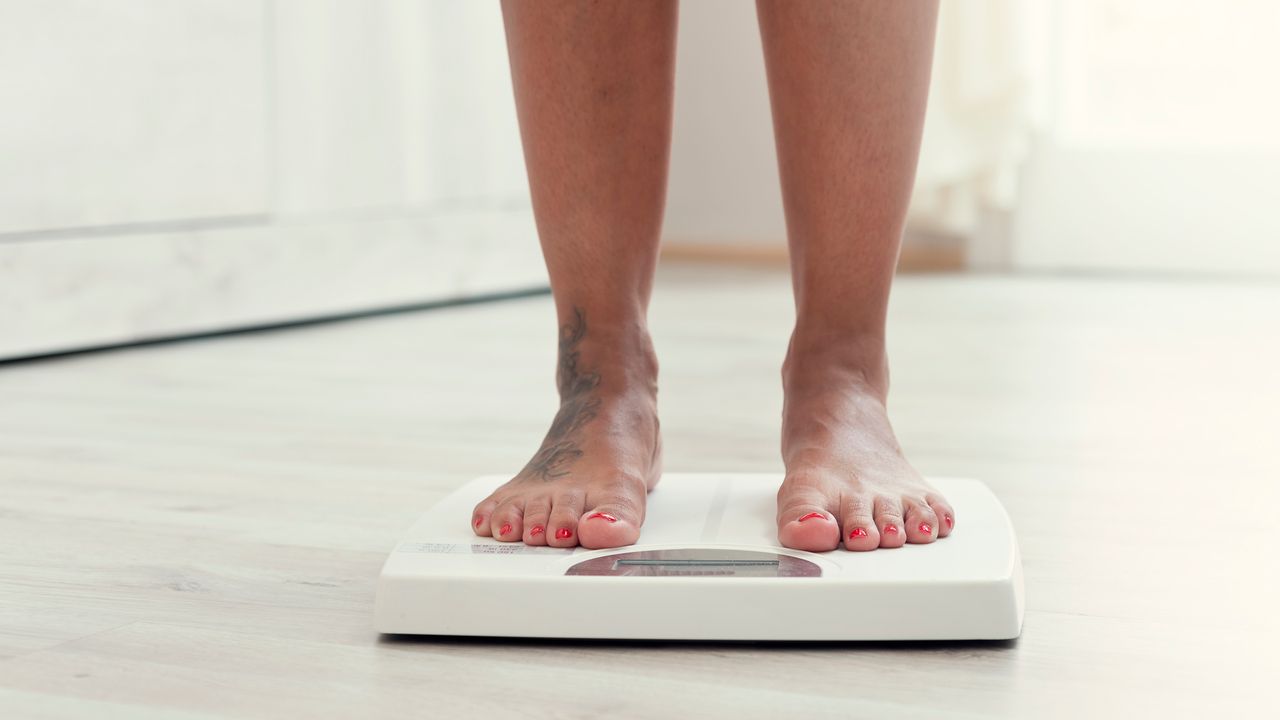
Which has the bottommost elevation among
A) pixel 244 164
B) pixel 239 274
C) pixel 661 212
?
pixel 239 274

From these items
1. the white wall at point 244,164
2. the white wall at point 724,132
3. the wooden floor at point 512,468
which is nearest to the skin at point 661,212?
the wooden floor at point 512,468

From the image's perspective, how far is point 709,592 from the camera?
0.75 metres

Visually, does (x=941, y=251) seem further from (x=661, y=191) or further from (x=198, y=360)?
(x=661, y=191)

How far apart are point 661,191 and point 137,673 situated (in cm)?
48

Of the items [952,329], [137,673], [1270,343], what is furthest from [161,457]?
[1270,343]

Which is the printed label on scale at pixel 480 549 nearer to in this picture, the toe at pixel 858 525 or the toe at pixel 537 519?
the toe at pixel 537 519

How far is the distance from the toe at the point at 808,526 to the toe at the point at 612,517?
0.29 feet

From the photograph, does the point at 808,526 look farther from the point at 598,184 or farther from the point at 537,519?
the point at 598,184

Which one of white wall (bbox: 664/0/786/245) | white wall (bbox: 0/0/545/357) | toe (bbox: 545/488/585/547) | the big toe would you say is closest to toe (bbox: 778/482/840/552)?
the big toe

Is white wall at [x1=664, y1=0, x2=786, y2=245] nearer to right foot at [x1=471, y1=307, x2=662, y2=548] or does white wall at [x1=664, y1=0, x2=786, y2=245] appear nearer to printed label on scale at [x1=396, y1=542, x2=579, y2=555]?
right foot at [x1=471, y1=307, x2=662, y2=548]

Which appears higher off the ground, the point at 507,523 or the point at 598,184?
the point at 598,184

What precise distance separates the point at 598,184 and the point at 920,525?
32cm

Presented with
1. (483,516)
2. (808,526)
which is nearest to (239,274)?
(483,516)

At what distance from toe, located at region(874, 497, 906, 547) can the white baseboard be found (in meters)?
1.46
